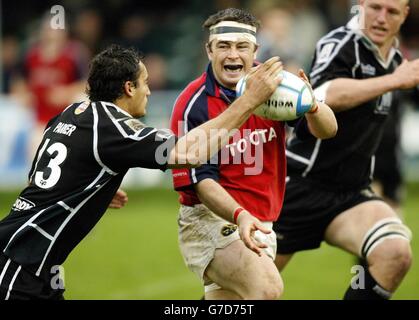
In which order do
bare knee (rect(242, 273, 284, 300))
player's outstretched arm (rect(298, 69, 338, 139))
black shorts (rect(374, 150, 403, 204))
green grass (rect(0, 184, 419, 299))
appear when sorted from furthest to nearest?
black shorts (rect(374, 150, 403, 204)), green grass (rect(0, 184, 419, 299)), player's outstretched arm (rect(298, 69, 338, 139)), bare knee (rect(242, 273, 284, 300))

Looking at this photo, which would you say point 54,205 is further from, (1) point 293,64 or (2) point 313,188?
(1) point 293,64

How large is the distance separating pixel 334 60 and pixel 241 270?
2.06 meters

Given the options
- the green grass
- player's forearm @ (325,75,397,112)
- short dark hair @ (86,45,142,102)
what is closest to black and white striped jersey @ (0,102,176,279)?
short dark hair @ (86,45,142,102)

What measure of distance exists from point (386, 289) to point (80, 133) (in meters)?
2.77

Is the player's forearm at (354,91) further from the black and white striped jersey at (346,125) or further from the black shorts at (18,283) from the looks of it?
the black shorts at (18,283)

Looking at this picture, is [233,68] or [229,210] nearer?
[229,210]

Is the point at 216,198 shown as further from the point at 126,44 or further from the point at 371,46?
the point at 126,44

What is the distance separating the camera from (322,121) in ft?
20.9

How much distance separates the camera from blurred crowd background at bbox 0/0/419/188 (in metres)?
14.3

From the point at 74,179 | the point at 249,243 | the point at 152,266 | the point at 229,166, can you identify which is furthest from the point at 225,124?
the point at 152,266

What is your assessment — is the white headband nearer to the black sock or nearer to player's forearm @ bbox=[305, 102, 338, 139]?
player's forearm @ bbox=[305, 102, 338, 139]

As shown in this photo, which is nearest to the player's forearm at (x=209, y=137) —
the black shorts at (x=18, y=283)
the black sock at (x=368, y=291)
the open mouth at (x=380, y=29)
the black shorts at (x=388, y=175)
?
the black shorts at (x=18, y=283)

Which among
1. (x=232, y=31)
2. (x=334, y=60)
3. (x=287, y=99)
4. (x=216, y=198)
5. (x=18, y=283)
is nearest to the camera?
(x=18, y=283)
